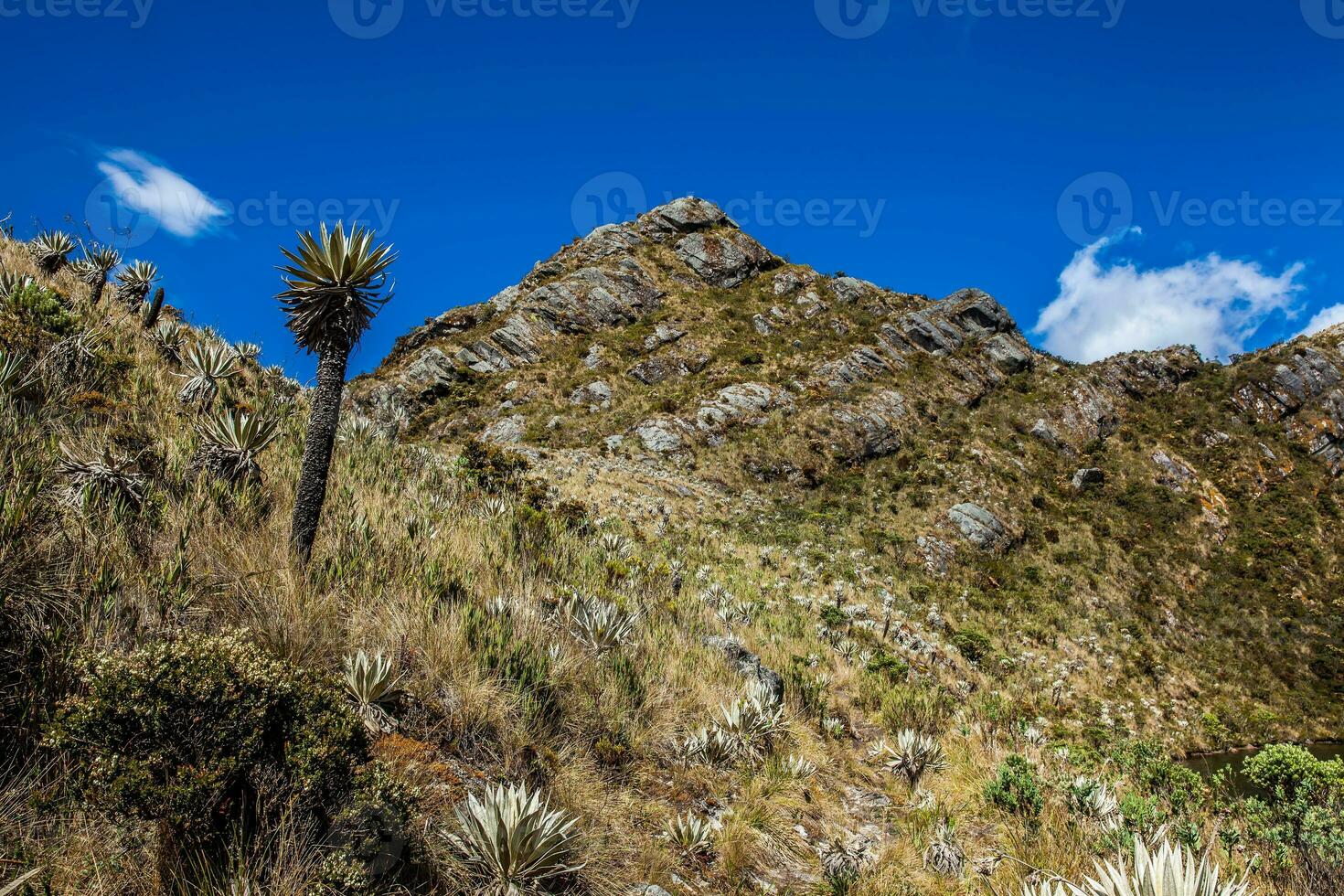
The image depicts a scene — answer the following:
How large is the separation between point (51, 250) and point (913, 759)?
17.4 m

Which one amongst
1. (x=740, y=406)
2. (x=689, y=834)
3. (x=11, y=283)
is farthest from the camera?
(x=740, y=406)

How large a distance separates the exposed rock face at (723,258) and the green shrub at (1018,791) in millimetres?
55892

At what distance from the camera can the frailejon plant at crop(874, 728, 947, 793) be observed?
5.89m

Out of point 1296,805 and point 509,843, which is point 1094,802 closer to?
point 1296,805

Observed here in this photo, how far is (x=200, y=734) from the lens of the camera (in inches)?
92.9

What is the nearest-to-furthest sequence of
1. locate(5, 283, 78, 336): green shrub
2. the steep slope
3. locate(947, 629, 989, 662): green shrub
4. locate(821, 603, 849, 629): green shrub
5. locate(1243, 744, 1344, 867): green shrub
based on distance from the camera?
locate(1243, 744, 1344, 867): green shrub
locate(5, 283, 78, 336): green shrub
locate(821, 603, 849, 629): green shrub
locate(947, 629, 989, 662): green shrub
the steep slope

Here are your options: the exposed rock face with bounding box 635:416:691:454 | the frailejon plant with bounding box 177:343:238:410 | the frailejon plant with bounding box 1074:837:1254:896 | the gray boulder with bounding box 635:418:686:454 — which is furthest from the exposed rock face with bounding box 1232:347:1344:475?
the frailejon plant with bounding box 177:343:238:410

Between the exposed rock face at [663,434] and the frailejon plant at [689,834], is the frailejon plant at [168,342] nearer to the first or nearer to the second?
the frailejon plant at [689,834]

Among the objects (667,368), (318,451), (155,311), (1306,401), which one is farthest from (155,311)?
(1306,401)

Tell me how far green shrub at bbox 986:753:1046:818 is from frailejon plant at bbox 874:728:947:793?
29.4 inches

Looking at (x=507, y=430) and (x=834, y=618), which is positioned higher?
(x=507, y=430)

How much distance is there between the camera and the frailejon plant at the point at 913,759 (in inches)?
232

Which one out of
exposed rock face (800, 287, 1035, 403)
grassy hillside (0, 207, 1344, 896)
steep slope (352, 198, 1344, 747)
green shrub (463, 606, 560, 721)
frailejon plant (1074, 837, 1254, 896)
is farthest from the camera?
exposed rock face (800, 287, 1035, 403)

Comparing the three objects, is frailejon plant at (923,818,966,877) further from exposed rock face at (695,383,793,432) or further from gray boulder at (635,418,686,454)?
exposed rock face at (695,383,793,432)
